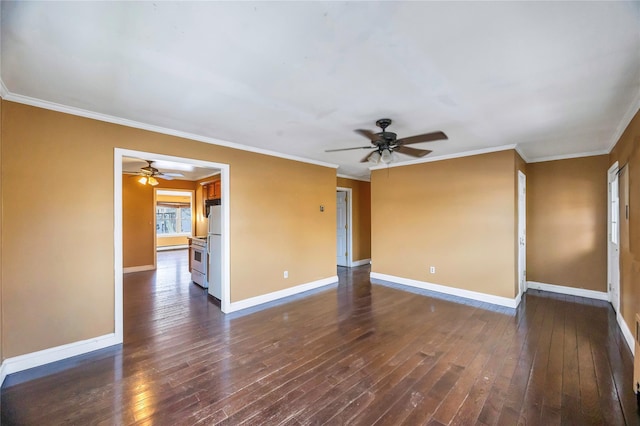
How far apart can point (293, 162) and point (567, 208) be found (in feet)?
16.1

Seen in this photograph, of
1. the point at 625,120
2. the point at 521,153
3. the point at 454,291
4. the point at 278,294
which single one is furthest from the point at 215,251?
the point at 625,120

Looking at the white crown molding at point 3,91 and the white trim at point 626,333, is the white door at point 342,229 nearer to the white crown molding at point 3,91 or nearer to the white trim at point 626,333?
the white trim at point 626,333

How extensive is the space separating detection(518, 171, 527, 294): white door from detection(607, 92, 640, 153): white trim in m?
1.11

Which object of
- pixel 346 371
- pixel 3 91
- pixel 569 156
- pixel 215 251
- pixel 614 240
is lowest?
pixel 346 371

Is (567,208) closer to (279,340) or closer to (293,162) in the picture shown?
(293,162)

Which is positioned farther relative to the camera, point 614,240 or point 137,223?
point 137,223

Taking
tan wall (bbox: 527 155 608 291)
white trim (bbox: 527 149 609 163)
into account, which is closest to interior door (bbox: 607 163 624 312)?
tan wall (bbox: 527 155 608 291)

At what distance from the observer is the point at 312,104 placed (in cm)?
253

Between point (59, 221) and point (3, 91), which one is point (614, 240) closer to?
point (59, 221)

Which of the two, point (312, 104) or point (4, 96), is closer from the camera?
point (4, 96)

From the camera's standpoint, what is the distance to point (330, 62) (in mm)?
1839

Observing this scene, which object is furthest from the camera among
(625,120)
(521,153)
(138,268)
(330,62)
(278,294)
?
(138,268)

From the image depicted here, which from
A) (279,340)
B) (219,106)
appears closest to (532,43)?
(219,106)

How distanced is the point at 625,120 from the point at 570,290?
3.09m
